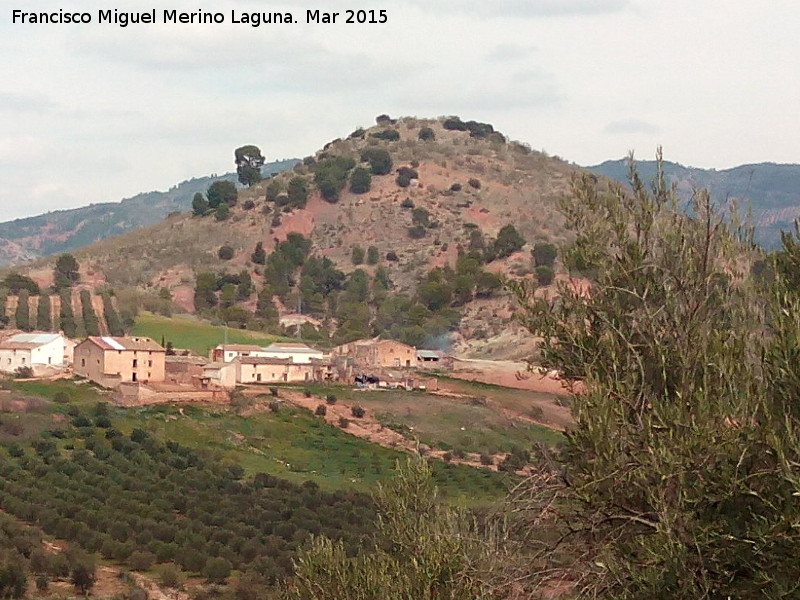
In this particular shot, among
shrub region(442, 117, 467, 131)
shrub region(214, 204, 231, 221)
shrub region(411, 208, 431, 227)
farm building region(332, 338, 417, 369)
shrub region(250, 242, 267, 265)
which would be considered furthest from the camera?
shrub region(442, 117, 467, 131)

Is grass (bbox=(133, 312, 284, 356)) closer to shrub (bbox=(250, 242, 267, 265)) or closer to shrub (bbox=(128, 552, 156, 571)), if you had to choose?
shrub (bbox=(250, 242, 267, 265))

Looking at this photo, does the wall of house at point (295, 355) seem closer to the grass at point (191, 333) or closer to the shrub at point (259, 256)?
the grass at point (191, 333)

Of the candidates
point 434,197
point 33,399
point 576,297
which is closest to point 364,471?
point 33,399

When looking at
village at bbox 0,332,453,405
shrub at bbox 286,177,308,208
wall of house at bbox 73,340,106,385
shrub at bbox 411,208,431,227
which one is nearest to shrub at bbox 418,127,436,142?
shrub at bbox 286,177,308,208

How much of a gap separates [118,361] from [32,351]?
5.65 m

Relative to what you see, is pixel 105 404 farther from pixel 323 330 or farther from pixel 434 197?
pixel 434 197

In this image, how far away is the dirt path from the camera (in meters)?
52.9

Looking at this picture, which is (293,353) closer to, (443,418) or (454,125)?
(443,418)

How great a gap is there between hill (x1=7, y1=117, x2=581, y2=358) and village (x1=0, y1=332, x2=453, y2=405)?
14.2 m

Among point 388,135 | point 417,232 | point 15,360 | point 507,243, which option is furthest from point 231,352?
point 388,135

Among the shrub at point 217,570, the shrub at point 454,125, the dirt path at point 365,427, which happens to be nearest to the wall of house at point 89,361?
the dirt path at point 365,427

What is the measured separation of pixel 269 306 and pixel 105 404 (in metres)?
47.0

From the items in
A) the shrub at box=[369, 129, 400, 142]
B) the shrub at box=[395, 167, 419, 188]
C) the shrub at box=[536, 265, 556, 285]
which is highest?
the shrub at box=[369, 129, 400, 142]

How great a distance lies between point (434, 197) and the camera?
123375mm
